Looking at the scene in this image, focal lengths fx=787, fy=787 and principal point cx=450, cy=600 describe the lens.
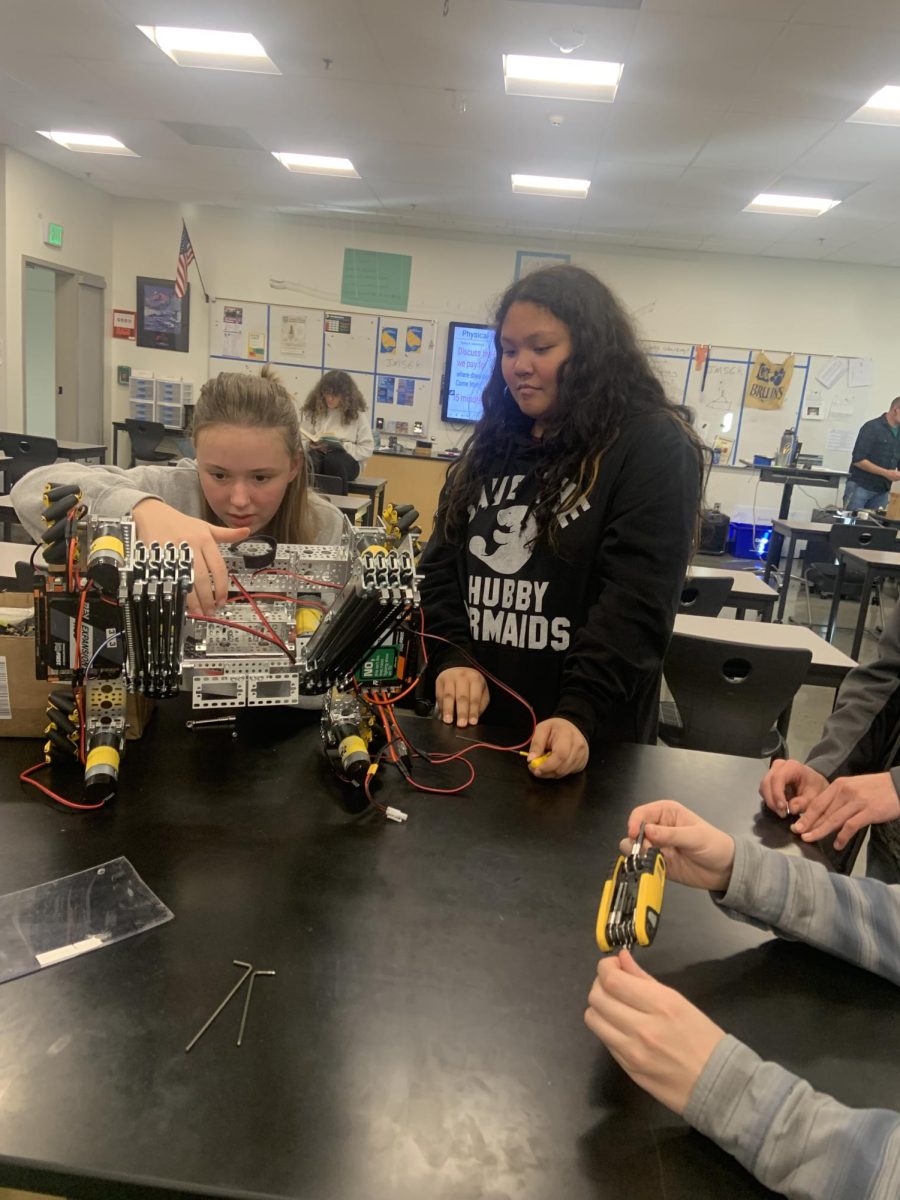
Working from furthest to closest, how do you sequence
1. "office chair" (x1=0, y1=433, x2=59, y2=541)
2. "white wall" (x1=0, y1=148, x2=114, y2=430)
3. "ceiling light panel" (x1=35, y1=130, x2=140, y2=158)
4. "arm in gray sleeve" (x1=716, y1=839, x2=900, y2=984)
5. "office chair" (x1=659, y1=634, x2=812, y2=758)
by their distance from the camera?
"white wall" (x1=0, y1=148, x2=114, y2=430) < "ceiling light panel" (x1=35, y1=130, x2=140, y2=158) < "office chair" (x1=0, y1=433, x2=59, y2=541) < "office chair" (x1=659, y1=634, x2=812, y2=758) < "arm in gray sleeve" (x1=716, y1=839, x2=900, y2=984)

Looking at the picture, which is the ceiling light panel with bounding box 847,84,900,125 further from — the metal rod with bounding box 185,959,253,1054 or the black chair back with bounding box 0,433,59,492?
the black chair back with bounding box 0,433,59,492

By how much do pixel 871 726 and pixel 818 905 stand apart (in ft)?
1.96

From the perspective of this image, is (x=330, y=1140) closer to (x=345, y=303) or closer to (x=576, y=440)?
(x=576, y=440)

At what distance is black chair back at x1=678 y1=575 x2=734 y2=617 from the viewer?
3139mm

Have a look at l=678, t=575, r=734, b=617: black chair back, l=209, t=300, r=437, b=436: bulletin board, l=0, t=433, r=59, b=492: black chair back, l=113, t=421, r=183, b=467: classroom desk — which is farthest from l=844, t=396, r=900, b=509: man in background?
l=0, t=433, r=59, b=492: black chair back

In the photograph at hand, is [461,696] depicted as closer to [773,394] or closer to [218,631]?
[218,631]

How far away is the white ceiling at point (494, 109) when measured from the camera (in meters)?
3.38

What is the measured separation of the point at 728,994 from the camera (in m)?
0.73

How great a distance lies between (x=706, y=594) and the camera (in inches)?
125

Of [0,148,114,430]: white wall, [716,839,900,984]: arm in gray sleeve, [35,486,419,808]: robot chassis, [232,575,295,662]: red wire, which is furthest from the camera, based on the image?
[0,148,114,430]: white wall

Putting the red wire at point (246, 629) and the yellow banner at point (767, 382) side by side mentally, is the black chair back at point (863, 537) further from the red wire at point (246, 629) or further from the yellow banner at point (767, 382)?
the red wire at point (246, 629)

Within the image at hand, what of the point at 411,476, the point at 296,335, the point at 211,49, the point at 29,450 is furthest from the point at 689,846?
the point at 296,335

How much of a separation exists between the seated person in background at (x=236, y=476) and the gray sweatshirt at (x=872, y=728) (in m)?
0.96

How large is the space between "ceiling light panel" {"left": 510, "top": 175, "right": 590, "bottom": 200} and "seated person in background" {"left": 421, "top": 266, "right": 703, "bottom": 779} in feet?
15.9
